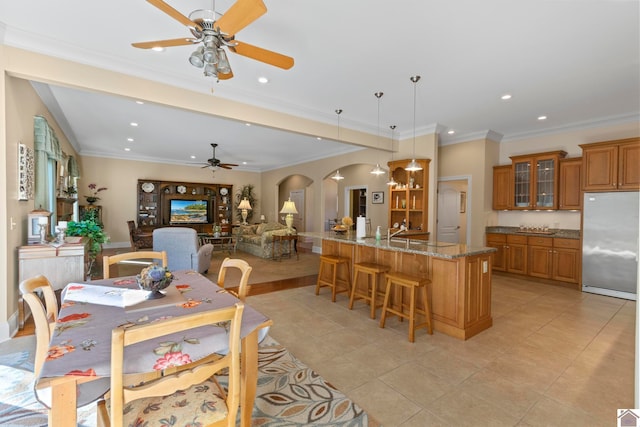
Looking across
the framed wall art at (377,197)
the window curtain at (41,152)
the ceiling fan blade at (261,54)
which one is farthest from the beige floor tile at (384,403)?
the framed wall art at (377,197)

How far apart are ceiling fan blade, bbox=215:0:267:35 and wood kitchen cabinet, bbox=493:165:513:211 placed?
5.94 m

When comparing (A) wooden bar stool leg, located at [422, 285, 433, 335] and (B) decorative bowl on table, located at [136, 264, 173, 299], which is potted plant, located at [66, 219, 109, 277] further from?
(A) wooden bar stool leg, located at [422, 285, 433, 335]

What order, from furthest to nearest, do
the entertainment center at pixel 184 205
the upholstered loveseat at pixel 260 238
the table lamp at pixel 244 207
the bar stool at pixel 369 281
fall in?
the table lamp at pixel 244 207 → the entertainment center at pixel 184 205 → the upholstered loveseat at pixel 260 238 → the bar stool at pixel 369 281

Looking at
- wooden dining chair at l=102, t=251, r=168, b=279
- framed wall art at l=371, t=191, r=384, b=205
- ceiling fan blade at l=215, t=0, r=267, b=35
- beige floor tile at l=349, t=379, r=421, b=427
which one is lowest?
beige floor tile at l=349, t=379, r=421, b=427

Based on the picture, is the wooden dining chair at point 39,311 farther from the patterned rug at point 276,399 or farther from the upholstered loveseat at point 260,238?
the upholstered loveseat at point 260,238

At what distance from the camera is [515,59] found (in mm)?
3123

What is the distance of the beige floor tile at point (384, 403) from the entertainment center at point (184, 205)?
27.3ft

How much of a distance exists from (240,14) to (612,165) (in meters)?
5.82

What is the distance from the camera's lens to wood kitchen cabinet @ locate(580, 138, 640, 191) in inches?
171

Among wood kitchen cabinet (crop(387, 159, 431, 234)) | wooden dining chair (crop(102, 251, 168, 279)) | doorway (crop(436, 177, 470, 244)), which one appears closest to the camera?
wooden dining chair (crop(102, 251, 168, 279))

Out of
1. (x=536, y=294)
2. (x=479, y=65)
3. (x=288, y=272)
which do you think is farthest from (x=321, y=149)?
(x=536, y=294)

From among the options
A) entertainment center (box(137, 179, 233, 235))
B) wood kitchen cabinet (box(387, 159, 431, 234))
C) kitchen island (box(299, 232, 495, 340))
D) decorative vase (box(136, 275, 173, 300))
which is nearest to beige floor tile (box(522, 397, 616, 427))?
kitchen island (box(299, 232, 495, 340))

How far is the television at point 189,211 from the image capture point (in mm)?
9883

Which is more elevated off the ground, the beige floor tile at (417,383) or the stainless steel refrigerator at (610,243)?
the stainless steel refrigerator at (610,243)
